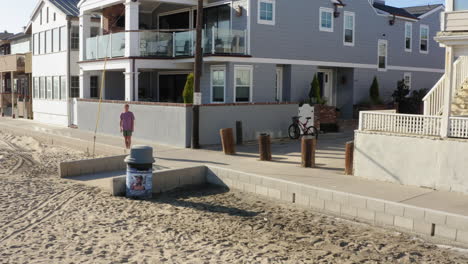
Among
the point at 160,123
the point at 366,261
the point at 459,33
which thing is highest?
the point at 459,33

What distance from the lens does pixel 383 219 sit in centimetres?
Result: 966

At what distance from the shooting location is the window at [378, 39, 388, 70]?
94.7 ft

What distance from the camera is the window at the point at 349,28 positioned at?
87.2ft

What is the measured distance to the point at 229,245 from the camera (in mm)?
8656

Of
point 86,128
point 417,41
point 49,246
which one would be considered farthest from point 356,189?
point 417,41

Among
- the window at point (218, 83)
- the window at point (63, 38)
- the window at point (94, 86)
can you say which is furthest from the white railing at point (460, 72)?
the window at point (63, 38)

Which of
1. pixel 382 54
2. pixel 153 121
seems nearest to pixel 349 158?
pixel 153 121

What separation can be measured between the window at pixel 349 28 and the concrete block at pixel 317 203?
56.6 ft

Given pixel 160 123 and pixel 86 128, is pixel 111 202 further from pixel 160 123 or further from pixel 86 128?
pixel 86 128

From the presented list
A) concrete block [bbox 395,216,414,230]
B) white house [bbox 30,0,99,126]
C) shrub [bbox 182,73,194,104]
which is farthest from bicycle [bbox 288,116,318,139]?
white house [bbox 30,0,99,126]

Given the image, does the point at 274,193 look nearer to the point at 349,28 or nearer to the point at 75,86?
the point at 349,28

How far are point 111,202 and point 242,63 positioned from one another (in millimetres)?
11592

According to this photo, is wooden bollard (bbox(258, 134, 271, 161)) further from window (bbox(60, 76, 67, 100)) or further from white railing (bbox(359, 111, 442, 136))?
window (bbox(60, 76, 67, 100))

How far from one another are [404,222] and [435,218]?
0.59m
